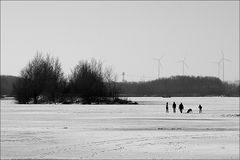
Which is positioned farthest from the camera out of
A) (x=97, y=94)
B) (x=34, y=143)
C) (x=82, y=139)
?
(x=97, y=94)

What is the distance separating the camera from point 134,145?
17.5 m

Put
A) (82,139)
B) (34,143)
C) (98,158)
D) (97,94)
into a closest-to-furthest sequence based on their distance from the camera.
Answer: (98,158) → (34,143) → (82,139) → (97,94)

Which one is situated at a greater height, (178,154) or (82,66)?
(82,66)

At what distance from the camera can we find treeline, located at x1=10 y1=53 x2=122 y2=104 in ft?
286

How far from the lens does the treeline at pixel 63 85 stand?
286 ft

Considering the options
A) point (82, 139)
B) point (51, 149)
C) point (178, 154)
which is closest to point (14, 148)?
point (51, 149)

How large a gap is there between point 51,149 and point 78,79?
7478 centimetres

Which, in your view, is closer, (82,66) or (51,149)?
(51,149)

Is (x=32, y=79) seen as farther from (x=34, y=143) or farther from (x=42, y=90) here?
(x=34, y=143)

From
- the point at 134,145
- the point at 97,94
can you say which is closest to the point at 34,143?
the point at 134,145

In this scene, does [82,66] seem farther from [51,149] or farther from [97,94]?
[51,149]

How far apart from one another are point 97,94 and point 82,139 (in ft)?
223

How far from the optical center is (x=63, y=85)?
92.4 meters

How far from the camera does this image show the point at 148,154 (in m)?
15.5
